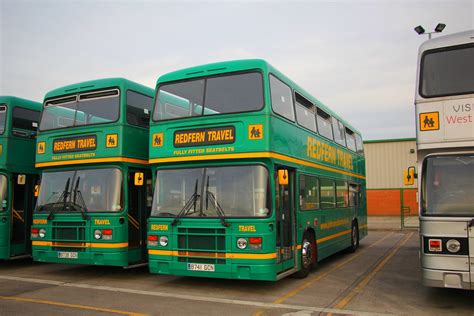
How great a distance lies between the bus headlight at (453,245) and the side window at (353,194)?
8.16 metres

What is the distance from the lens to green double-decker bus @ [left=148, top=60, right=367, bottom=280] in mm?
8438

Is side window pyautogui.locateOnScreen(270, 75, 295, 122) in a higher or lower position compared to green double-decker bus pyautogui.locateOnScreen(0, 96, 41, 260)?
higher

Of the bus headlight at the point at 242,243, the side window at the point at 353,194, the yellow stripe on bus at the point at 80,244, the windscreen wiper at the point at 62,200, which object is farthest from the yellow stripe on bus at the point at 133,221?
the side window at the point at 353,194

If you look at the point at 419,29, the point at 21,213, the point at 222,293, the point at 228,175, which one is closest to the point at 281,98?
the point at 228,175

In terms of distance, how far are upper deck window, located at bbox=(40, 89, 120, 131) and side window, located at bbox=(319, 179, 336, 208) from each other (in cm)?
558

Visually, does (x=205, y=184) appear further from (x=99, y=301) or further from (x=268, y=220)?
(x=99, y=301)

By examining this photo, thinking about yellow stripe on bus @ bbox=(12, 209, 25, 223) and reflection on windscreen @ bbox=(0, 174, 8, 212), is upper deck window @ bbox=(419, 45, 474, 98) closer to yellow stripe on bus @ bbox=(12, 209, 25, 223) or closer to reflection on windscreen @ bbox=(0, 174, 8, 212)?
reflection on windscreen @ bbox=(0, 174, 8, 212)

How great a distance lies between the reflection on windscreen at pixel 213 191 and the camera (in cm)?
845

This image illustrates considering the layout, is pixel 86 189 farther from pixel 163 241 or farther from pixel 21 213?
pixel 21 213

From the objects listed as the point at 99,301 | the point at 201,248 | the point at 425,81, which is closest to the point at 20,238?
the point at 99,301

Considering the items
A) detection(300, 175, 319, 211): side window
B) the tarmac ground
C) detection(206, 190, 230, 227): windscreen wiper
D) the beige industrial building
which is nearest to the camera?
the tarmac ground

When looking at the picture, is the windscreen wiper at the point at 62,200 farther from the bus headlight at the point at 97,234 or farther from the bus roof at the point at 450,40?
the bus roof at the point at 450,40

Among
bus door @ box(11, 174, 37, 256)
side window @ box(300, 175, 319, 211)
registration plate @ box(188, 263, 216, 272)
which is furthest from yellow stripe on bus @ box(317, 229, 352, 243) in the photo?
bus door @ box(11, 174, 37, 256)

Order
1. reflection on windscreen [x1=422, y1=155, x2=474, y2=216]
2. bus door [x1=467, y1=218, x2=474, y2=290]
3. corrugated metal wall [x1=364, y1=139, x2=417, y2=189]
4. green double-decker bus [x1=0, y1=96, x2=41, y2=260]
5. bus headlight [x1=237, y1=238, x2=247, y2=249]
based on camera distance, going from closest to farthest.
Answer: bus door [x1=467, y1=218, x2=474, y2=290]
reflection on windscreen [x1=422, y1=155, x2=474, y2=216]
bus headlight [x1=237, y1=238, x2=247, y2=249]
green double-decker bus [x1=0, y1=96, x2=41, y2=260]
corrugated metal wall [x1=364, y1=139, x2=417, y2=189]
